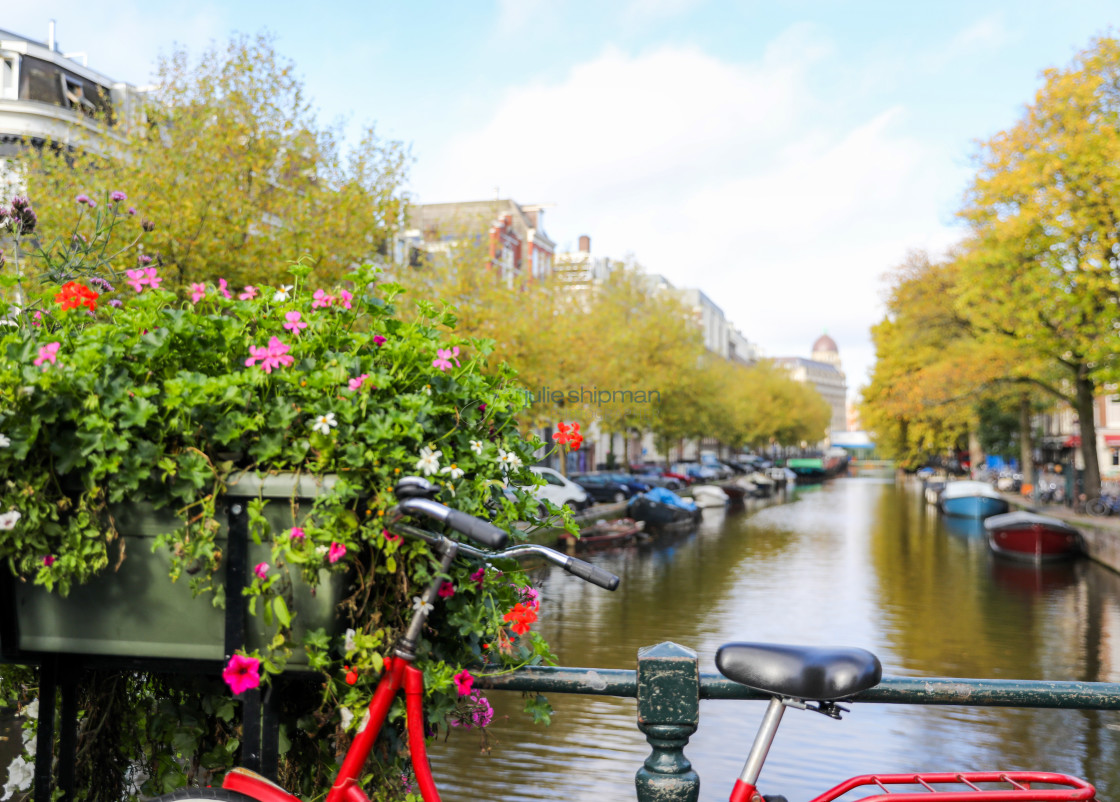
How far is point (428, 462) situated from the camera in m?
2.12

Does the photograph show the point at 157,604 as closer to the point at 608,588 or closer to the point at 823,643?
the point at 608,588

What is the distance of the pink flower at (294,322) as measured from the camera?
2.38m

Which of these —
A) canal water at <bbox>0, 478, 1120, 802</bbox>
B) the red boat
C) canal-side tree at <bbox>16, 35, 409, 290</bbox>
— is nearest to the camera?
canal water at <bbox>0, 478, 1120, 802</bbox>

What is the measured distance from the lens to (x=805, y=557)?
79.3ft

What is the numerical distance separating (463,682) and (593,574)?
0.49 meters

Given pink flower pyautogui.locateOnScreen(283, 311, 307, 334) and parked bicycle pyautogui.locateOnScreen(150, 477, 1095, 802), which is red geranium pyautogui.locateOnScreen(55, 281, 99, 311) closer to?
pink flower pyautogui.locateOnScreen(283, 311, 307, 334)

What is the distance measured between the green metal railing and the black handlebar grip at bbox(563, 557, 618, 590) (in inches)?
21.8

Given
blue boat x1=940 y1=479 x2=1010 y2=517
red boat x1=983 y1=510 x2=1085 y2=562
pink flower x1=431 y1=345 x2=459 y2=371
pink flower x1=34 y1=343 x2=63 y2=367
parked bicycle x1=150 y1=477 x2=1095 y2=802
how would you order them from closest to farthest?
parked bicycle x1=150 y1=477 x2=1095 y2=802, pink flower x1=34 y1=343 x2=63 y2=367, pink flower x1=431 y1=345 x2=459 y2=371, red boat x1=983 y1=510 x2=1085 y2=562, blue boat x1=940 y1=479 x2=1010 y2=517

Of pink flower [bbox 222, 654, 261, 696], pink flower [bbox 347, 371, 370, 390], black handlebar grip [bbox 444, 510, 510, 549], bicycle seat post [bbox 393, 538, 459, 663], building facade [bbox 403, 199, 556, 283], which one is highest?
building facade [bbox 403, 199, 556, 283]

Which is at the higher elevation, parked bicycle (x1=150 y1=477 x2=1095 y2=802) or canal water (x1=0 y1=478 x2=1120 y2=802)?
parked bicycle (x1=150 y1=477 x2=1095 y2=802)

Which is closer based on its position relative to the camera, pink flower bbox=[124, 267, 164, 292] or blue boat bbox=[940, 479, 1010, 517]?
pink flower bbox=[124, 267, 164, 292]

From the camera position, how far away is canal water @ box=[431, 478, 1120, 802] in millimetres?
7914

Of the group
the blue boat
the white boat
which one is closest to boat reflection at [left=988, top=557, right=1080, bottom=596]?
the blue boat

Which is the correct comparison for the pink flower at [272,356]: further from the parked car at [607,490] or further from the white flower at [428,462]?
the parked car at [607,490]
